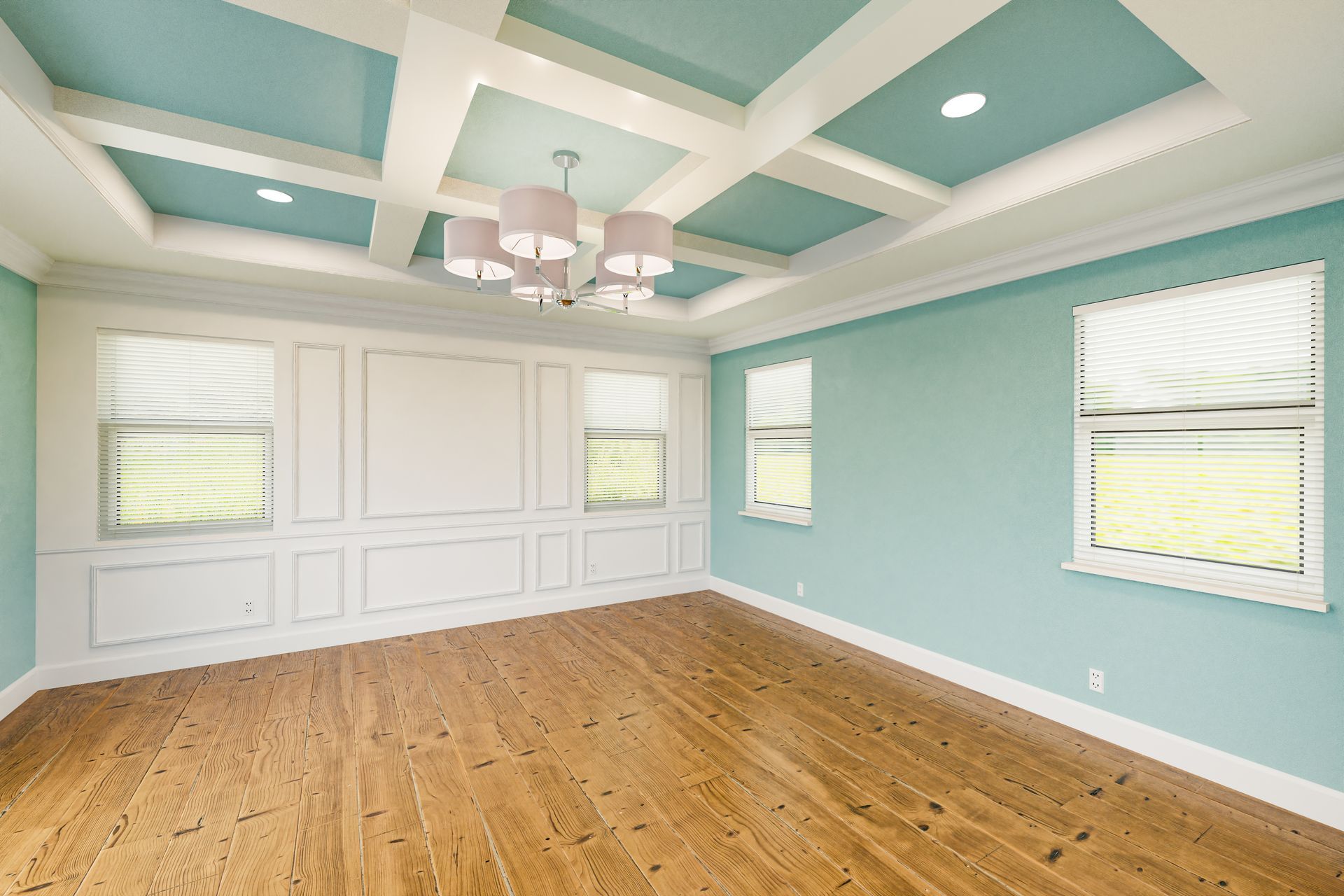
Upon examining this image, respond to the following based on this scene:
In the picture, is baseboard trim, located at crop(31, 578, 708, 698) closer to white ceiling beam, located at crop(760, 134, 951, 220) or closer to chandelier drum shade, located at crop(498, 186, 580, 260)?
chandelier drum shade, located at crop(498, 186, 580, 260)

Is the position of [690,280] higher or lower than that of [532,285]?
higher

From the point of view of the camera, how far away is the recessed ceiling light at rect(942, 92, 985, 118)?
2.23 m

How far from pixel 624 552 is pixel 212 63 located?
4.41 metres

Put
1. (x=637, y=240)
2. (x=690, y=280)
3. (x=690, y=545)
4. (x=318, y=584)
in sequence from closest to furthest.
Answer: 1. (x=637, y=240)
2. (x=318, y=584)
3. (x=690, y=280)
4. (x=690, y=545)

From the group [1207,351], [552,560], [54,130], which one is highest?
[54,130]

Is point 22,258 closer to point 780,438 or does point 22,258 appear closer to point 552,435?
point 552,435

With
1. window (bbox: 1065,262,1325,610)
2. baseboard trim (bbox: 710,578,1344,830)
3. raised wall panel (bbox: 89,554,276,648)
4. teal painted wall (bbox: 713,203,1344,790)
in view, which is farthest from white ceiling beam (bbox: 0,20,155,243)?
baseboard trim (bbox: 710,578,1344,830)

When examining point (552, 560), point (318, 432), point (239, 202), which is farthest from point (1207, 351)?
point (318, 432)

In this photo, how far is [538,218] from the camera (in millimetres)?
2152

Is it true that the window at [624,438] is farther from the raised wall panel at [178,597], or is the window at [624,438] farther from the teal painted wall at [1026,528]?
the raised wall panel at [178,597]

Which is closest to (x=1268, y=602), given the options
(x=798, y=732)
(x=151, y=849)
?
(x=798, y=732)

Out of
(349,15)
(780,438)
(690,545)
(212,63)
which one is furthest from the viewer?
(690,545)

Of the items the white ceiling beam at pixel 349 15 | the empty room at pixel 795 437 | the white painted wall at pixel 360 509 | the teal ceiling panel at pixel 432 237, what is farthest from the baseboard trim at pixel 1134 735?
the white ceiling beam at pixel 349 15

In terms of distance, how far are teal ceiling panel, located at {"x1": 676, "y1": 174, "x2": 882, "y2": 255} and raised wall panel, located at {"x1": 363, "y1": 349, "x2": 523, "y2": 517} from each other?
2310 millimetres
